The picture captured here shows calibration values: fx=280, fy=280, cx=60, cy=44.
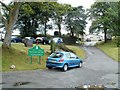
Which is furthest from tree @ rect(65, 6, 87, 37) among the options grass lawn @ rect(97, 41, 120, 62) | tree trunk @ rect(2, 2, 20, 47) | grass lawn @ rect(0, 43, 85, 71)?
grass lawn @ rect(0, 43, 85, 71)

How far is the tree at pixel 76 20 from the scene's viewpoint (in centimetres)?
5722

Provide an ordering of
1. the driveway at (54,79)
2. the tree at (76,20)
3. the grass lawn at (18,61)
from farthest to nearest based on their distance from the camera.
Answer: the tree at (76,20) → the grass lawn at (18,61) → the driveway at (54,79)

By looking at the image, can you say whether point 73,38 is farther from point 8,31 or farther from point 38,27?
point 8,31

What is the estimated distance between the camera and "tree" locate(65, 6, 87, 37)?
5722 cm

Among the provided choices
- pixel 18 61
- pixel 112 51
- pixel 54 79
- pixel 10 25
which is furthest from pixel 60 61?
pixel 112 51

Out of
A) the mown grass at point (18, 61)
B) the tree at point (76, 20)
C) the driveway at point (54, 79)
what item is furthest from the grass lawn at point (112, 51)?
the driveway at point (54, 79)

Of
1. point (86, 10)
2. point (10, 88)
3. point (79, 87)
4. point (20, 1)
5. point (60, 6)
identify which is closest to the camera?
point (10, 88)

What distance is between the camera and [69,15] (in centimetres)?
5709

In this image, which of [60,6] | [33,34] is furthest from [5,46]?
[33,34]

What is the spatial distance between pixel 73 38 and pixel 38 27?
784 centimetres

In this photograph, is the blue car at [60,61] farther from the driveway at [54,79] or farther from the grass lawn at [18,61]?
the grass lawn at [18,61]

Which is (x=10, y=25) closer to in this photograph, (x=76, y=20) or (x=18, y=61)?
(x=18, y=61)

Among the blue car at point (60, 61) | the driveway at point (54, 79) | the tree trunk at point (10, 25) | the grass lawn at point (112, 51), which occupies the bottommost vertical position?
the grass lawn at point (112, 51)

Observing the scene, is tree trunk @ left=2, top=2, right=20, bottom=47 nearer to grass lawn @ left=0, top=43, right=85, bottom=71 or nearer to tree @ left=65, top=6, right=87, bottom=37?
grass lawn @ left=0, top=43, right=85, bottom=71
